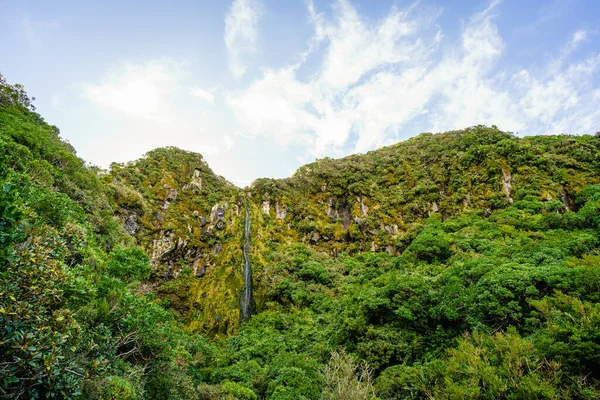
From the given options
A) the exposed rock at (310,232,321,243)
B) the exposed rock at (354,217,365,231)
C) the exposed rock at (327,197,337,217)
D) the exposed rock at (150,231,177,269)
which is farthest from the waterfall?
the exposed rock at (354,217,365,231)

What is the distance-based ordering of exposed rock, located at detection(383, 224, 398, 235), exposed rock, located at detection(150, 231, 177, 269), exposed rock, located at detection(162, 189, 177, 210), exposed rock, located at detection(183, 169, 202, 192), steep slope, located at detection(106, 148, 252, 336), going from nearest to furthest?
steep slope, located at detection(106, 148, 252, 336), exposed rock, located at detection(150, 231, 177, 269), exposed rock, located at detection(383, 224, 398, 235), exposed rock, located at detection(162, 189, 177, 210), exposed rock, located at detection(183, 169, 202, 192)

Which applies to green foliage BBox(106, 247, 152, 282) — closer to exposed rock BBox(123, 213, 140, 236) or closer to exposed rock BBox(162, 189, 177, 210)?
exposed rock BBox(123, 213, 140, 236)

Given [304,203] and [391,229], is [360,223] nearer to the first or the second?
[391,229]

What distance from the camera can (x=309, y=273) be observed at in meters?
35.8

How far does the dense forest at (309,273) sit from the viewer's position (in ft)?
24.8

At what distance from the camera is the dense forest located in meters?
7.55

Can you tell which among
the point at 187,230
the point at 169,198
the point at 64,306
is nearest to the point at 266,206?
the point at 187,230

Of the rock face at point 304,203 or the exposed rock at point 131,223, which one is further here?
the rock face at point 304,203

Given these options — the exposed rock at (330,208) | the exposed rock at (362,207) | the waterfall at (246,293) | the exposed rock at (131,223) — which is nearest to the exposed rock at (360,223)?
the exposed rock at (362,207)

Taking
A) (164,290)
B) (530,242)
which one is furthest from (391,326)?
(164,290)

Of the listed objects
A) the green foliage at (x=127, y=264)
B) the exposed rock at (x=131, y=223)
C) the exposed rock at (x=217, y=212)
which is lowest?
the green foliage at (x=127, y=264)

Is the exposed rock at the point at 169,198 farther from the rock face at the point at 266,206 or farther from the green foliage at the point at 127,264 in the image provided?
the green foliage at the point at 127,264

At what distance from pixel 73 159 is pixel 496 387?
25.9 m

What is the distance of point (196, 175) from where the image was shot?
52.6m
